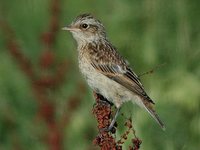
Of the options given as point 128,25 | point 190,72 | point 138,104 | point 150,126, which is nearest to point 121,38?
point 128,25

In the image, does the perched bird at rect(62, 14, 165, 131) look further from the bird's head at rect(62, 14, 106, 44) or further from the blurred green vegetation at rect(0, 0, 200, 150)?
the blurred green vegetation at rect(0, 0, 200, 150)

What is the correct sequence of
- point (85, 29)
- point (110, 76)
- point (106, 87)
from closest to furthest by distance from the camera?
point (106, 87) < point (110, 76) < point (85, 29)

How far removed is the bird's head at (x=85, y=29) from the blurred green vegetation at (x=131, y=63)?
1214mm

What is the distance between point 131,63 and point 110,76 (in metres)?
5.38

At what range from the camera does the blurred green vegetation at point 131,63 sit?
57.6 ft

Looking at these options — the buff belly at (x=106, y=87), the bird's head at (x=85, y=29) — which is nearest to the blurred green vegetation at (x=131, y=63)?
the bird's head at (x=85, y=29)

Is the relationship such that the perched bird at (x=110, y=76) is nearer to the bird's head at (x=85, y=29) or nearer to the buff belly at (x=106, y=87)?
the buff belly at (x=106, y=87)

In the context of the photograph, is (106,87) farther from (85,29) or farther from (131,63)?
(131,63)

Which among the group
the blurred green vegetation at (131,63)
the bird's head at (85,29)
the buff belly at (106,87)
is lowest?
the buff belly at (106,87)

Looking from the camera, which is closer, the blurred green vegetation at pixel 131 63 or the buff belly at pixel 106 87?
the buff belly at pixel 106 87

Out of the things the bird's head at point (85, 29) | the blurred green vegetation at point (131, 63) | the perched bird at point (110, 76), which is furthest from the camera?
the blurred green vegetation at point (131, 63)

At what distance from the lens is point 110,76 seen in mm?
14484

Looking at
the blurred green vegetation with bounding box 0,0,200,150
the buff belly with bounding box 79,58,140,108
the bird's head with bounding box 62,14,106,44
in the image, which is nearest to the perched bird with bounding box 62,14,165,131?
the buff belly with bounding box 79,58,140,108

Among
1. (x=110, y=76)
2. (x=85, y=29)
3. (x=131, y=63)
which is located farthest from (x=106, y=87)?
(x=131, y=63)
